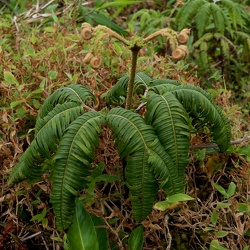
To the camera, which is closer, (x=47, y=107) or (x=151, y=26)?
(x=47, y=107)

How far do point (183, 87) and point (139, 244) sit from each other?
1.89ft

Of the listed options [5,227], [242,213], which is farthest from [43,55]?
[242,213]

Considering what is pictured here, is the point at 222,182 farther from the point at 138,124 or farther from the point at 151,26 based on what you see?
the point at 151,26

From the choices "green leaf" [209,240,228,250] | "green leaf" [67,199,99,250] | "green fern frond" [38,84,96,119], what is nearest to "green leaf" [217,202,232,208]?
"green leaf" [209,240,228,250]

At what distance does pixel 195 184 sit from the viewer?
6.72 feet

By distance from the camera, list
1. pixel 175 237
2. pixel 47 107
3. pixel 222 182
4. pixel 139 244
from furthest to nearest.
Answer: pixel 222 182 → pixel 175 237 → pixel 47 107 → pixel 139 244

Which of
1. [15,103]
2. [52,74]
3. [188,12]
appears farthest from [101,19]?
[15,103]

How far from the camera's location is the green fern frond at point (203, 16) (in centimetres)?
290

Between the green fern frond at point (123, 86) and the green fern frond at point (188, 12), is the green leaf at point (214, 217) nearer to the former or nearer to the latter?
the green fern frond at point (123, 86)

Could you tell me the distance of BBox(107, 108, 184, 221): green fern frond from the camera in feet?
5.06

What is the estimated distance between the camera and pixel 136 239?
5.64 ft

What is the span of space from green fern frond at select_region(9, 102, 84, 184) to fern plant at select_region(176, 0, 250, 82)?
1.43 m

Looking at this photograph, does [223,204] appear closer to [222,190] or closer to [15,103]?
[222,190]

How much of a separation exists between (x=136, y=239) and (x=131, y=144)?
1.25 feet
